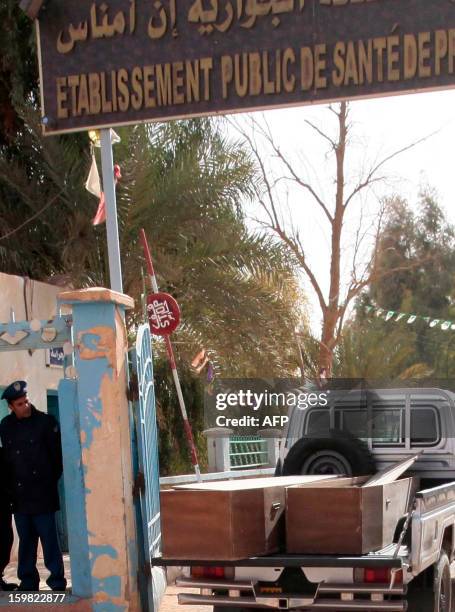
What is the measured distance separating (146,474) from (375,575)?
271 cm

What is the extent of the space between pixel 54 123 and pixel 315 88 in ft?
7.94

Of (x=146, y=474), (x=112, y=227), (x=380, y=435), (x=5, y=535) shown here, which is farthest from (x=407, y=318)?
(x=5, y=535)

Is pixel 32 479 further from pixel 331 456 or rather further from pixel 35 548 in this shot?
pixel 331 456

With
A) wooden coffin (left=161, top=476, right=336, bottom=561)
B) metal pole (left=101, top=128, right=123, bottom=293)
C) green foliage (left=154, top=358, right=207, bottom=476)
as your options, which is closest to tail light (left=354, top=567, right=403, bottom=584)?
wooden coffin (left=161, top=476, right=336, bottom=561)

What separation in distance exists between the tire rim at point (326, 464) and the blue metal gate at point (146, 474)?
133cm

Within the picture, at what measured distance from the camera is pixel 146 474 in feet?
29.8

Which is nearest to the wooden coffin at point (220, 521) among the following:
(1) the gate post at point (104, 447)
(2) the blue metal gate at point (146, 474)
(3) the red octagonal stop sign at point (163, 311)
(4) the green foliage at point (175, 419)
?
(1) the gate post at point (104, 447)

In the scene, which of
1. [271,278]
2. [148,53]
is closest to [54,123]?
[148,53]

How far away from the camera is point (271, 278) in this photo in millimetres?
15758

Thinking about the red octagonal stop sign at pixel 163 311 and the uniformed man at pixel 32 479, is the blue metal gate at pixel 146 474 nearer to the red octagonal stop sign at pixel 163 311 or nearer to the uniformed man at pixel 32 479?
the uniformed man at pixel 32 479

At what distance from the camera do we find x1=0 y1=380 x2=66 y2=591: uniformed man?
897 cm

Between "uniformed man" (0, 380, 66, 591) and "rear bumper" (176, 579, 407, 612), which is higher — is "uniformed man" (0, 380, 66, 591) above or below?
above

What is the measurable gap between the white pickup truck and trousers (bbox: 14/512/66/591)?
1613 millimetres

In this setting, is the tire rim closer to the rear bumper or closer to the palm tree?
the rear bumper
